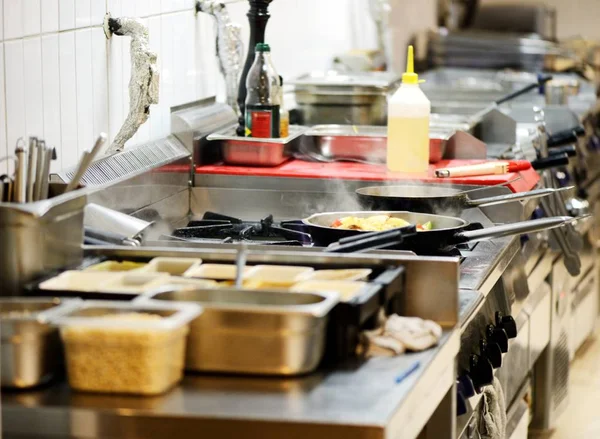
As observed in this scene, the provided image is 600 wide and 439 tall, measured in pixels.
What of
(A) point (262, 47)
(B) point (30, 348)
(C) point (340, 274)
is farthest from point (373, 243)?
(A) point (262, 47)

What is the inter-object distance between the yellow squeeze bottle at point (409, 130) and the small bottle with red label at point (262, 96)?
0.37m

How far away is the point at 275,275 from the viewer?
190cm

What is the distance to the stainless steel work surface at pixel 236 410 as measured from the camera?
149 cm

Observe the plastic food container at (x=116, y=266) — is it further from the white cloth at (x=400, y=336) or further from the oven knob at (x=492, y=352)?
the oven knob at (x=492, y=352)

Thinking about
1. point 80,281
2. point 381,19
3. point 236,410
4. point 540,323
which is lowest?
point 540,323

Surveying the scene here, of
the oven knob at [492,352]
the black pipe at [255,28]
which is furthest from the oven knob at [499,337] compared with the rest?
the black pipe at [255,28]

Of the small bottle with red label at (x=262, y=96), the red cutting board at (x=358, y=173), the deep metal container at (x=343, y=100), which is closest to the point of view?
the red cutting board at (x=358, y=173)

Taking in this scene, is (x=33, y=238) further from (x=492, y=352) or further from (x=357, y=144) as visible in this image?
(x=357, y=144)

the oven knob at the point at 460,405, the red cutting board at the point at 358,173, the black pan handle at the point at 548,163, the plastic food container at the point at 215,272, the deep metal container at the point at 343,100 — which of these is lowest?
the oven knob at the point at 460,405

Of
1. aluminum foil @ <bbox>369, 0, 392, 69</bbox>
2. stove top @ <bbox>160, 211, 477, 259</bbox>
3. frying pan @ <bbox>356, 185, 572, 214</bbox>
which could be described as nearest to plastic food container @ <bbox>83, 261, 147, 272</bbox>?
stove top @ <bbox>160, 211, 477, 259</bbox>

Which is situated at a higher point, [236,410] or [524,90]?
[524,90]

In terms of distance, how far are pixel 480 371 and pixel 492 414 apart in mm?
243

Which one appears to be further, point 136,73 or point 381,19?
point 381,19

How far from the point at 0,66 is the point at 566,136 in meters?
2.33
